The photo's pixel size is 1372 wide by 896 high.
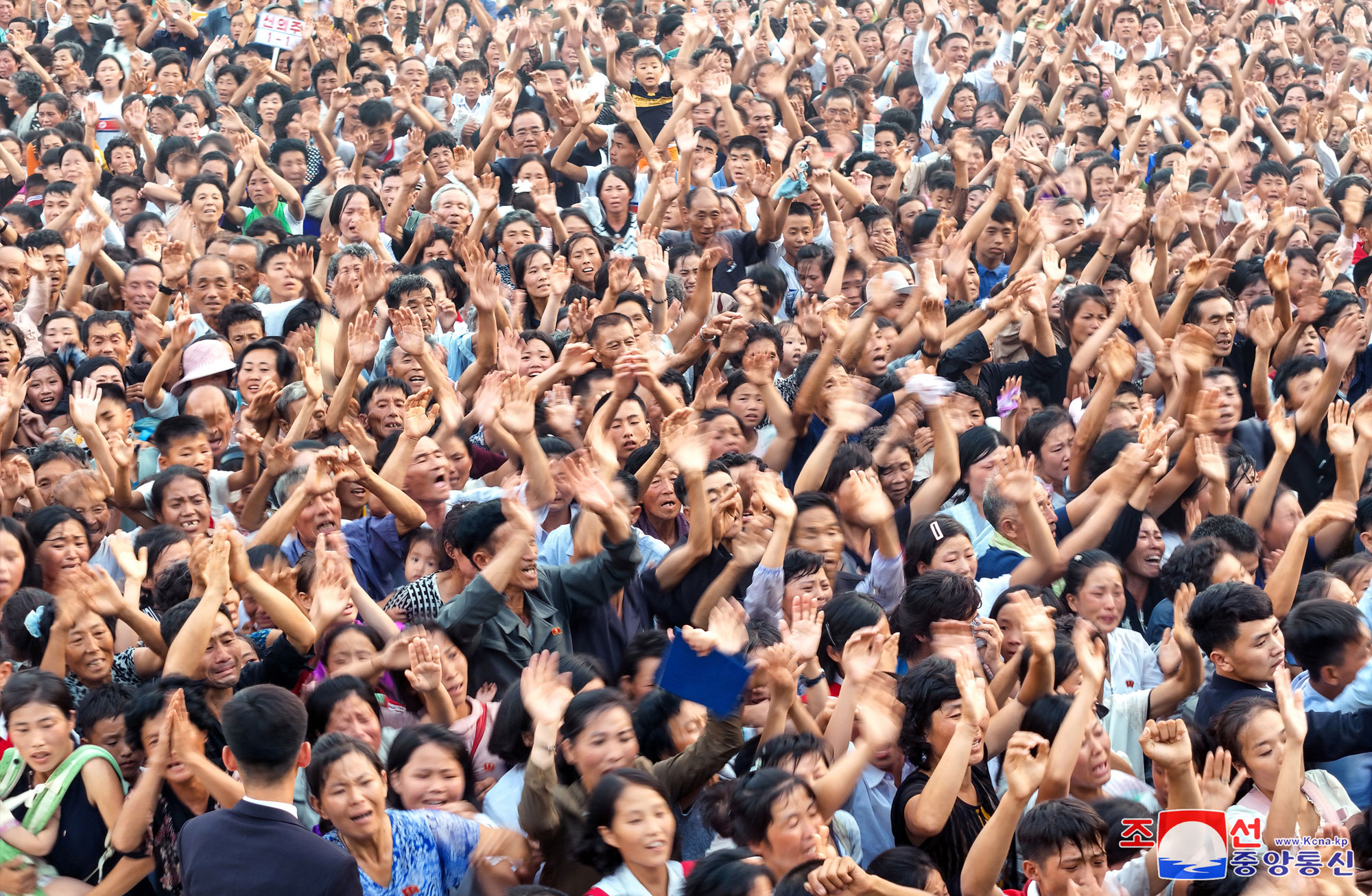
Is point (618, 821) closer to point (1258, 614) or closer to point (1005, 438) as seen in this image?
point (1258, 614)

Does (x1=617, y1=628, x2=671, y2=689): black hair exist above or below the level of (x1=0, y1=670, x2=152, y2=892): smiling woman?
above

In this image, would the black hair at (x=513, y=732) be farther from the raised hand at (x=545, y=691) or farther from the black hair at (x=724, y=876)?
the black hair at (x=724, y=876)

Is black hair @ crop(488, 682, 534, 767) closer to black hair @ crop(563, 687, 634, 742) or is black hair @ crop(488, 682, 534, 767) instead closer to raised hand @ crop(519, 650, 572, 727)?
raised hand @ crop(519, 650, 572, 727)

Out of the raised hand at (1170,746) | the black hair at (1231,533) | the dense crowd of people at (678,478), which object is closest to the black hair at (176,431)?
the dense crowd of people at (678,478)

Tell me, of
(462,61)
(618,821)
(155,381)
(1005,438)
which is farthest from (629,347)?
(462,61)

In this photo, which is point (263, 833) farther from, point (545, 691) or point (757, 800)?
point (757, 800)

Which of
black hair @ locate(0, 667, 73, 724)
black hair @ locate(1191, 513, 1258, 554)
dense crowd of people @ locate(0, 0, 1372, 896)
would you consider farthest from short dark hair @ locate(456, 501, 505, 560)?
black hair @ locate(1191, 513, 1258, 554)

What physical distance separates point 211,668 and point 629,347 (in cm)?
239

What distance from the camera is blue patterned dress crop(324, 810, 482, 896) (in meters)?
3.36

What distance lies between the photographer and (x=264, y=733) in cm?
322

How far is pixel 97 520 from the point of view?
522 cm
